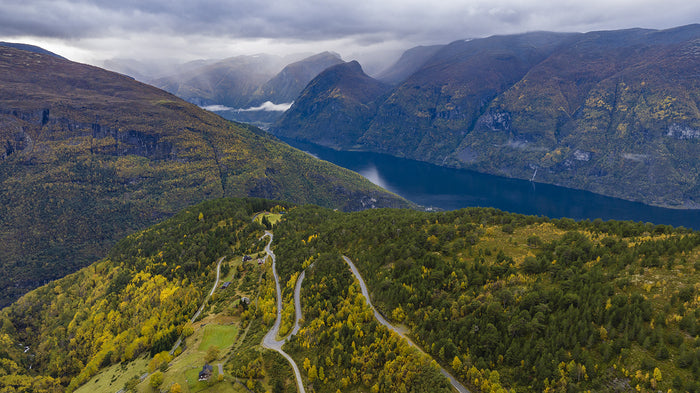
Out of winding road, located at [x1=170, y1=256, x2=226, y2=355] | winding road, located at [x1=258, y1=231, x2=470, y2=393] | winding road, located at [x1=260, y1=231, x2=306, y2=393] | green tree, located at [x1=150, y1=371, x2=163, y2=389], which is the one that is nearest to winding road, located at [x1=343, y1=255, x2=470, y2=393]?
winding road, located at [x1=258, y1=231, x2=470, y2=393]

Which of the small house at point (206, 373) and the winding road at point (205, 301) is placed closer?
the small house at point (206, 373)

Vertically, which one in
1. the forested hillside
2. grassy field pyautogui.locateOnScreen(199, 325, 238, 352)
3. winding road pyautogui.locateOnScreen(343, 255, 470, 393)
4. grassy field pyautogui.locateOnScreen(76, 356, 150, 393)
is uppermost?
the forested hillside

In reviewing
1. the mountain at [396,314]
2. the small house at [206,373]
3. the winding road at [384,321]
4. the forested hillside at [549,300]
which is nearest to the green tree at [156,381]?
the mountain at [396,314]

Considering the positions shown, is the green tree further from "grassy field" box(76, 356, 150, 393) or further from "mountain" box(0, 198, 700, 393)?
"grassy field" box(76, 356, 150, 393)

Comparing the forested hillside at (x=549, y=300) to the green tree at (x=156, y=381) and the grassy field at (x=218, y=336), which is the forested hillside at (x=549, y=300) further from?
the green tree at (x=156, y=381)

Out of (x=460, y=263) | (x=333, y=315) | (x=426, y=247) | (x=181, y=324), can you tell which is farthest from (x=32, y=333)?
(x=460, y=263)

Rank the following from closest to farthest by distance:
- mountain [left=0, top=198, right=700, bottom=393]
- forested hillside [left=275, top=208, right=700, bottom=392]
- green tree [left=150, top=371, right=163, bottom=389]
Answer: forested hillside [left=275, top=208, right=700, bottom=392], mountain [left=0, top=198, right=700, bottom=393], green tree [left=150, top=371, right=163, bottom=389]

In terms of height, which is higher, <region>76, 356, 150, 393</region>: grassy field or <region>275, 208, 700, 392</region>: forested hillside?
<region>275, 208, 700, 392</region>: forested hillside

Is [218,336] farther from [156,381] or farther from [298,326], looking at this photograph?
[298,326]
